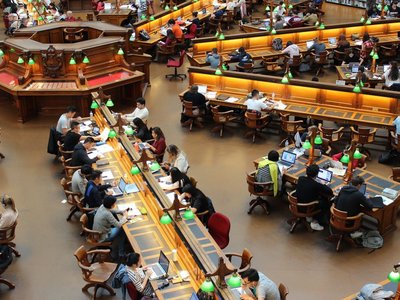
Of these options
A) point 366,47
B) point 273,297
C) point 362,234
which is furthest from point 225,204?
point 366,47

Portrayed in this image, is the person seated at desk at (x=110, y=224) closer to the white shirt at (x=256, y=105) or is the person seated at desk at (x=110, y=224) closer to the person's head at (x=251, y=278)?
the person's head at (x=251, y=278)

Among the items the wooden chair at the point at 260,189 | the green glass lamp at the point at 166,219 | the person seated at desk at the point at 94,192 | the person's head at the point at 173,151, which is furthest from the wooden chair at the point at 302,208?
the person seated at desk at the point at 94,192

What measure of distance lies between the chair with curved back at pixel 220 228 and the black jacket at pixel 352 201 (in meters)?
1.97

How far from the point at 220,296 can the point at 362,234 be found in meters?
3.83

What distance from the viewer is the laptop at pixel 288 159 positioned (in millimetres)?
11414

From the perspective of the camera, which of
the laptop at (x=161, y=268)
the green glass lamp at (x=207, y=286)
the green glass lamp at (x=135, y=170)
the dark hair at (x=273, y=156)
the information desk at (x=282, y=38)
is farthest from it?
the information desk at (x=282, y=38)

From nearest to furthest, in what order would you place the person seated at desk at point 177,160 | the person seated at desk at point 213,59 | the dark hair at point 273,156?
the dark hair at point 273,156 → the person seated at desk at point 177,160 → the person seated at desk at point 213,59

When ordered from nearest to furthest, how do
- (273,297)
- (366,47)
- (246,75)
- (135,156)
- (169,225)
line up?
(273,297) < (169,225) < (135,156) < (246,75) < (366,47)

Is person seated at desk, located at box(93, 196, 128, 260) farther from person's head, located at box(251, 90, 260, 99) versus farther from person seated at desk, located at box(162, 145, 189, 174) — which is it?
person's head, located at box(251, 90, 260, 99)

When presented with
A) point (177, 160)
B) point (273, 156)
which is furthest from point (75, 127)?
point (273, 156)

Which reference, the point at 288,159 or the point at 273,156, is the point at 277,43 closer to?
the point at 288,159

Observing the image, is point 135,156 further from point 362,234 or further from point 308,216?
point 362,234

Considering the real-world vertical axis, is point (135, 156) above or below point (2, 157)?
above

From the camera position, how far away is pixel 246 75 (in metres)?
A: 14.9
